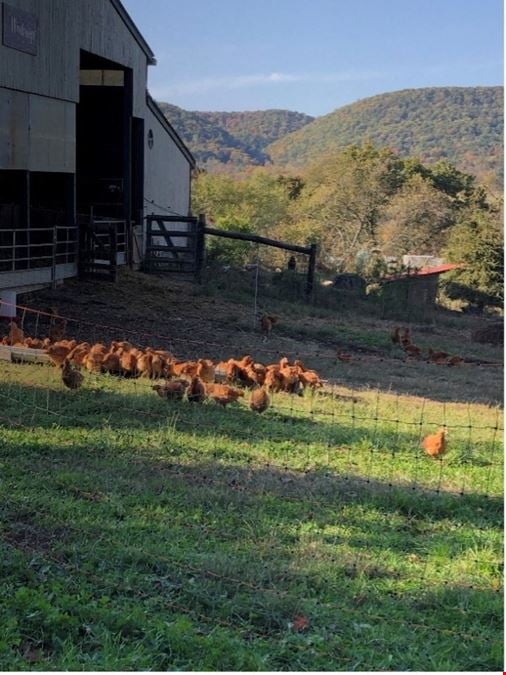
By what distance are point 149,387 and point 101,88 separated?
52.0 ft

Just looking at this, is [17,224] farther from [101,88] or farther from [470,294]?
[470,294]

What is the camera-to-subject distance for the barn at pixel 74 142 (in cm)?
1616

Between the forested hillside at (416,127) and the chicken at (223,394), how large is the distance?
8334cm

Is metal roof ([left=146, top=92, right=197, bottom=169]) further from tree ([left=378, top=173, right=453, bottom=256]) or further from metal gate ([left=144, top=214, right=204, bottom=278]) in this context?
tree ([left=378, top=173, right=453, bottom=256])

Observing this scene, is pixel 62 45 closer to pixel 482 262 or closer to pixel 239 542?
pixel 239 542

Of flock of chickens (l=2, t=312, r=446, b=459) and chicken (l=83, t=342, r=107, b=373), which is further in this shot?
chicken (l=83, t=342, r=107, b=373)

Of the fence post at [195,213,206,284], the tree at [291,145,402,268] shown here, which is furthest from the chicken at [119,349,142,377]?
the tree at [291,145,402,268]

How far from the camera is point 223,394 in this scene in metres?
8.91

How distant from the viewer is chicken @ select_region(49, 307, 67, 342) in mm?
12219

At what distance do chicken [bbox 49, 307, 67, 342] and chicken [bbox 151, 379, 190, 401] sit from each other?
3.34 meters

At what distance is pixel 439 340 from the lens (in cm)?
1928

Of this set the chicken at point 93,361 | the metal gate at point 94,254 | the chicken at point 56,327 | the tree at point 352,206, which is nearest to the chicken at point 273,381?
the chicken at point 93,361

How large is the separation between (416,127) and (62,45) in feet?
298

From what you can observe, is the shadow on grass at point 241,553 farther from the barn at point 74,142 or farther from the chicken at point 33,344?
the barn at point 74,142
